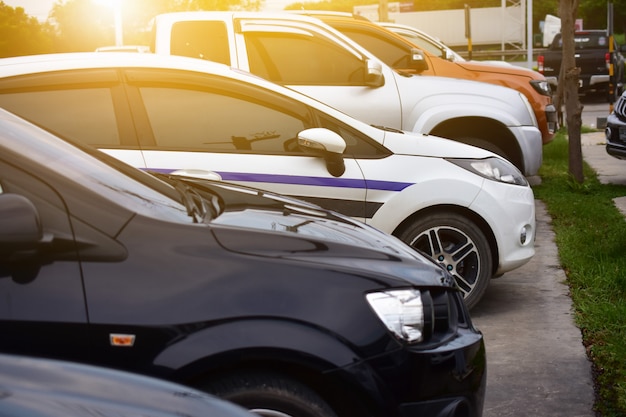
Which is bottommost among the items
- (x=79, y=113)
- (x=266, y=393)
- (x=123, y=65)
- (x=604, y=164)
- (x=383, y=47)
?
(x=604, y=164)

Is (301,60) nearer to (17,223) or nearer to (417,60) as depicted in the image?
(417,60)

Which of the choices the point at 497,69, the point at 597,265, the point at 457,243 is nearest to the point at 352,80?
the point at 497,69

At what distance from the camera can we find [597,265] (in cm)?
770

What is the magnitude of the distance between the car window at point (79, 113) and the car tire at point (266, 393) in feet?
10.2

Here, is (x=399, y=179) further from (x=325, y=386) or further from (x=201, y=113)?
(x=325, y=386)

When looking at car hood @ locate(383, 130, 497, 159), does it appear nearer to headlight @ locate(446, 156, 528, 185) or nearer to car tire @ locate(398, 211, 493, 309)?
headlight @ locate(446, 156, 528, 185)

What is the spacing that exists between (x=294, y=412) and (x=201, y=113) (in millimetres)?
3393

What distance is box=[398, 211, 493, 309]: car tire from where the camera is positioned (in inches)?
263

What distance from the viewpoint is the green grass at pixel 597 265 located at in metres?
5.45

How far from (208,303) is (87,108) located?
3230 millimetres

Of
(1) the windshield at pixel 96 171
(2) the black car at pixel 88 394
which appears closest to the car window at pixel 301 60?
(1) the windshield at pixel 96 171

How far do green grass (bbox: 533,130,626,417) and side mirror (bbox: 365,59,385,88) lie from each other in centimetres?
206

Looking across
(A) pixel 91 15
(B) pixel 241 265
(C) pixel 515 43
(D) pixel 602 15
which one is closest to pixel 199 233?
(B) pixel 241 265

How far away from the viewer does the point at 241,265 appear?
10.9 feet
